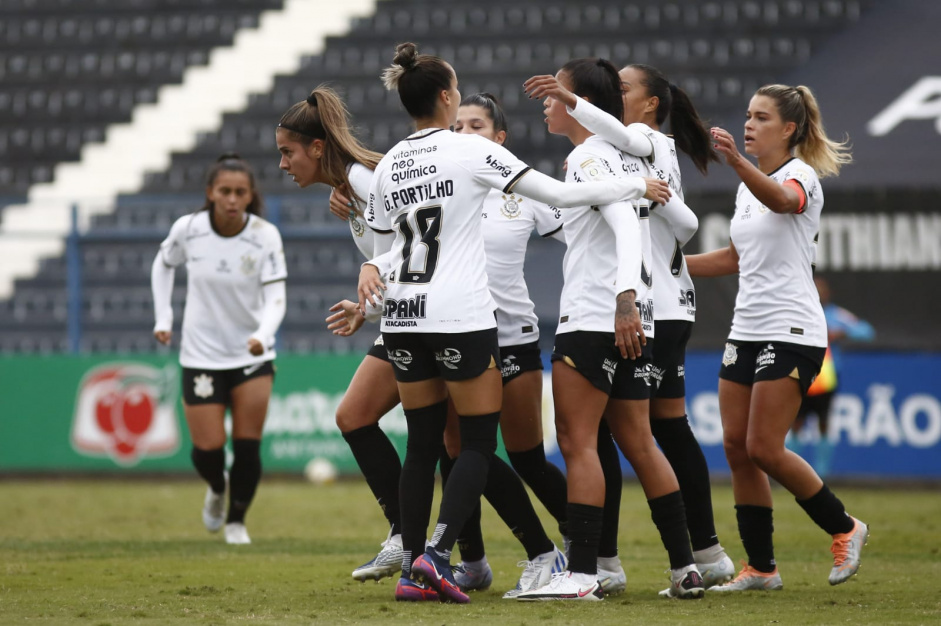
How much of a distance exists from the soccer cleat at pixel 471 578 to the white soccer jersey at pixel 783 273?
1.49m

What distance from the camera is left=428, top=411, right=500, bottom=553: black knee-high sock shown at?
441 centimetres

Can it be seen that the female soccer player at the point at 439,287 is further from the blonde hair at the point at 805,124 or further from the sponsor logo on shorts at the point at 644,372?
the blonde hair at the point at 805,124

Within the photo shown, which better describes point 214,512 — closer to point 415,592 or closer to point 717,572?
point 415,592

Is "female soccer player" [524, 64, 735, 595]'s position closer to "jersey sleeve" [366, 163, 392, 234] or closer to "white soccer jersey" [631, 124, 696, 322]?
"white soccer jersey" [631, 124, 696, 322]

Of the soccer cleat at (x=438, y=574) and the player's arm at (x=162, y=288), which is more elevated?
the player's arm at (x=162, y=288)

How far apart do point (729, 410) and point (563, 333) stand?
3.17 feet

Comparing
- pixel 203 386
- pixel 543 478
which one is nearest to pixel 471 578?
pixel 543 478

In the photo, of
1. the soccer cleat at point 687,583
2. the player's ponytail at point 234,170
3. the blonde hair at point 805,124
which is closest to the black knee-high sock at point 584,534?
the soccer cleat at point 687,583

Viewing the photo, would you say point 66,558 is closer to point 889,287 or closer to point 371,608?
point 371,608

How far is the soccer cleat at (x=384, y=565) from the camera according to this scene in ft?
16.0

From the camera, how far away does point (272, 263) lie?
24.7 ft

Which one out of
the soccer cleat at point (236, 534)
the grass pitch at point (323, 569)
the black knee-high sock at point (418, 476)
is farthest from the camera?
the soccer cleat at point (236, 534)

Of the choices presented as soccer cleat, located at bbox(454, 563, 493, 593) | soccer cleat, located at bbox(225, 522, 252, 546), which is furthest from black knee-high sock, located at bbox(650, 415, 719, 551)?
soccer cleat, located at bbox(225, 522, 252, 546)

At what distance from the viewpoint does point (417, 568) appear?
4.38 m
